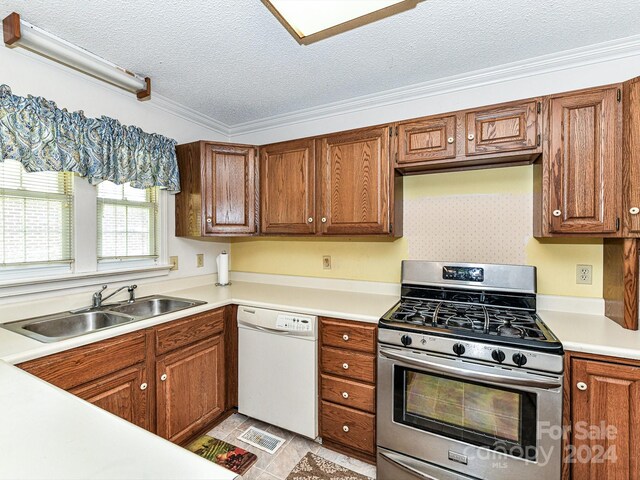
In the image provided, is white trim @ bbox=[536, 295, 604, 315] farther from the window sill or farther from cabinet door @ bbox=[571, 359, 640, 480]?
the window sill

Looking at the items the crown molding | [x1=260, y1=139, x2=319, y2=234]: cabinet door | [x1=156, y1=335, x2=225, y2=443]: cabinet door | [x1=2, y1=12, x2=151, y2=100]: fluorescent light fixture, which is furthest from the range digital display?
[x1=2, y1=12, x2=151, y2=100]: fluorescent light fixture

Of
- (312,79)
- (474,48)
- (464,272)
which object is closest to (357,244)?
(464,272)

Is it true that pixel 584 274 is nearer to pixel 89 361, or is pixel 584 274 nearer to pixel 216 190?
pixel 216 190

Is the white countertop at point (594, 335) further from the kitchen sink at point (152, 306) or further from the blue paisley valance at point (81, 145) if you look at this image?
the blue paisley valance at point (81, 145)

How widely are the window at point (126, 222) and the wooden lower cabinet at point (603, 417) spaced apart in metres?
2.80

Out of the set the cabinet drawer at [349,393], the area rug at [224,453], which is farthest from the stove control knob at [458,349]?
the area rug at [224,453]

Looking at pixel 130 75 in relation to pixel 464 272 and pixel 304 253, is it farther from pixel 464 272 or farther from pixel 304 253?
pixel 464 272

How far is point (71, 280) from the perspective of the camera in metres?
2.04

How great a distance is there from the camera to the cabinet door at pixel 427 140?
2014 mm

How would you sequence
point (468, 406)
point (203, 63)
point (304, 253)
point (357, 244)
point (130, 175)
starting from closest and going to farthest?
point (468, 406) < point (203, 63) < point (130, 175) < point (357, 244) < point (304, 253)

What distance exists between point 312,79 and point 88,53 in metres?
1.39

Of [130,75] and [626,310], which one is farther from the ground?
[130,75]

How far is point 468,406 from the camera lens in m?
1.63

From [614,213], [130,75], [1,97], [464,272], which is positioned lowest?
[464,272]
